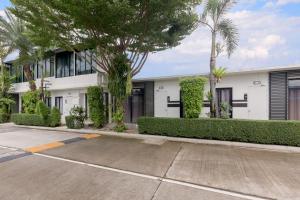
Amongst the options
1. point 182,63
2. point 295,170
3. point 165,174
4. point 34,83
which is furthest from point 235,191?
point 34,83

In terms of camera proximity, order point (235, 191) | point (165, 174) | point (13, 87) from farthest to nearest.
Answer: point (13, 87) < point (165, 174) < point (235, 191)

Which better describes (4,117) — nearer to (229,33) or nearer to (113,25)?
(113,25)

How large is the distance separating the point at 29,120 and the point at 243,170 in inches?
628

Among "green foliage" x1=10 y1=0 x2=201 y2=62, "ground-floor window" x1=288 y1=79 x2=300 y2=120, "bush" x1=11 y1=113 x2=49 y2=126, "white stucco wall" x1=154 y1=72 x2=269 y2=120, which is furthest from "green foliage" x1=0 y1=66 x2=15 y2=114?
"ground-floor window" x1=288 y1=79 x2=300 y2=120

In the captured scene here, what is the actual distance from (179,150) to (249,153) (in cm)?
243

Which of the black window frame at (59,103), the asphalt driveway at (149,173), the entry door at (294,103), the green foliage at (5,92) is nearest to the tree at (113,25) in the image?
the asphalt driveway at (149,173)

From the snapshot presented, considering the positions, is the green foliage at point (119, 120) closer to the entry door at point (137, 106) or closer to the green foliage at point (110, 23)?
the entry door at point (137, 106)

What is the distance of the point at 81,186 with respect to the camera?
4469 millimetres

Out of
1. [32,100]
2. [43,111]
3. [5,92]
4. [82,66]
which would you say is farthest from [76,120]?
[5,92]

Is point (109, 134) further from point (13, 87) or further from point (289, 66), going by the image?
point (13, 87)

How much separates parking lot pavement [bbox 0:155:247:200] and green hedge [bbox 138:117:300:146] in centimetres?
524

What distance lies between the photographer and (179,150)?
25.3 feet

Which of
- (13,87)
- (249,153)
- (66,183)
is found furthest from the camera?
(13,87)

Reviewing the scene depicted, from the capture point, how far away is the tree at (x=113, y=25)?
8.52m
